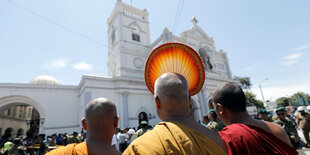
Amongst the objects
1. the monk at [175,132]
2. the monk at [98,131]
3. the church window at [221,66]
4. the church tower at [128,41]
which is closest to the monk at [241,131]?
the monk at [175,132]

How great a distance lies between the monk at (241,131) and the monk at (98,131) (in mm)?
1262

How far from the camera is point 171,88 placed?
143cm

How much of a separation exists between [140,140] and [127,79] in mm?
15432

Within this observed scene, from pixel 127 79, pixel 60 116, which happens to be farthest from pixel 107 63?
pixel 60 116

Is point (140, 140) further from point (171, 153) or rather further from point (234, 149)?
point (234, 149)

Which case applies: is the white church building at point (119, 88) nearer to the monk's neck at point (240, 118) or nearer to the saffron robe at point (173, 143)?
the monk's neck at point (240, 118)

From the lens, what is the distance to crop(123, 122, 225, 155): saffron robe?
1.02 meters

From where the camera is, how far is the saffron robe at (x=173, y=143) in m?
1.02

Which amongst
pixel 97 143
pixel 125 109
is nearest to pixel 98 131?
pixel 97 143

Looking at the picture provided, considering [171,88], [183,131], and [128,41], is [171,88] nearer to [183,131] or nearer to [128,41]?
[183,131]

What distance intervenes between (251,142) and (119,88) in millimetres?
15125

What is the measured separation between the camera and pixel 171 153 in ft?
3.32

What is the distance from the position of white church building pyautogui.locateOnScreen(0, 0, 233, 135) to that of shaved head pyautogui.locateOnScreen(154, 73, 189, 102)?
1397 cm

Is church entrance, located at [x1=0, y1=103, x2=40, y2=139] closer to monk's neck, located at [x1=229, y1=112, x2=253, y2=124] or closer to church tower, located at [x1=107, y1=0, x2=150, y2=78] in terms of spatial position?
church tower, located at [x1=107, y1=0, x2=150, y2=78]
